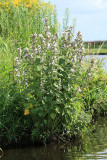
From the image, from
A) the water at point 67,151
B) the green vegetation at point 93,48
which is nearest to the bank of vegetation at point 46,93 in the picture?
the water at point 67,151

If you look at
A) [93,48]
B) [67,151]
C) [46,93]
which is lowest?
[67,151]

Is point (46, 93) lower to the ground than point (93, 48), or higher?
lower

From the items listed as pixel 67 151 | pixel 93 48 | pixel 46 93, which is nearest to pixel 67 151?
pixel 67 151

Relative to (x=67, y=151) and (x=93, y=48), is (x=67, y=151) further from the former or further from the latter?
(x=93, y=48)

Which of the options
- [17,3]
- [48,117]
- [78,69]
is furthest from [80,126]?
[17,3]

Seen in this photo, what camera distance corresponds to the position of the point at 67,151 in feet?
14.5

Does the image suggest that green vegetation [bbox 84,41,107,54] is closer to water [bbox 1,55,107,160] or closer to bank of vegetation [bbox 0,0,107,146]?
bank of vegetation [bbox 0,0,107,146]

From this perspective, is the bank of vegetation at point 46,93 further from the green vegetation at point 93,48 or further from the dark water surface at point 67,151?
the green vegetation at point 93,48

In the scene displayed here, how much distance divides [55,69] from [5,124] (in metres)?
1.36

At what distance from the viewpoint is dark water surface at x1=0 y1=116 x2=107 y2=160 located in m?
4.19

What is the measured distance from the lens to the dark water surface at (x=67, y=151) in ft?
13.8

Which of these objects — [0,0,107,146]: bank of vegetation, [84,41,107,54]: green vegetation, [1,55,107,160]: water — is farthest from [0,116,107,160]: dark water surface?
[84,41,107,54]: green vegetation

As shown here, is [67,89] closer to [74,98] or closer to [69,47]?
[74,98]

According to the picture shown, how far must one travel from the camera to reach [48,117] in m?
4.57
